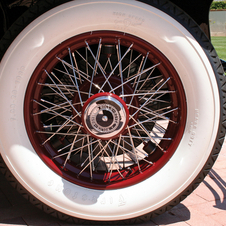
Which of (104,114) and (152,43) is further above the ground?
(152,43)

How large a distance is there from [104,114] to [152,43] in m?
0.46

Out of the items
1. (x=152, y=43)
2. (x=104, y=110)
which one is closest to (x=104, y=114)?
(x=104, y=110)

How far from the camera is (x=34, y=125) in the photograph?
1.51 metres

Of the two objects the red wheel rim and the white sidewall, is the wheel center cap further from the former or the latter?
the white sidewall

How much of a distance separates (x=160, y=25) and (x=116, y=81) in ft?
1.51

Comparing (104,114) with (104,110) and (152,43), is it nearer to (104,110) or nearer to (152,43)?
(104,110)

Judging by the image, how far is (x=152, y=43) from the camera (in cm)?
138

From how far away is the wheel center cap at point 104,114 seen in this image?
137 centimetres

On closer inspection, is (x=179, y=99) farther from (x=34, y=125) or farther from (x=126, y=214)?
(x=34, y=125)

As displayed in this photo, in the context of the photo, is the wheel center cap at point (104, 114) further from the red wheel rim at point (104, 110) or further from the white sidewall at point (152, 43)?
the white sidewall at point (152, 43)

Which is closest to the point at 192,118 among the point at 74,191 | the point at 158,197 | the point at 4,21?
the point at 158,197

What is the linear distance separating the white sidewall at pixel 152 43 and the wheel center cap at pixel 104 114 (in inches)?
13.9

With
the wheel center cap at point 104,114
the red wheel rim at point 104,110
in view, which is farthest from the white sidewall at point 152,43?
the wheel center cap at point 104,114

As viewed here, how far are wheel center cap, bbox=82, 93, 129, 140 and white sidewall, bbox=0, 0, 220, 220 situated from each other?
35 cm
